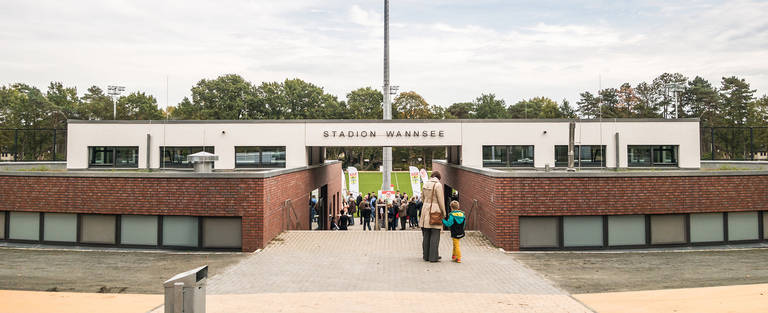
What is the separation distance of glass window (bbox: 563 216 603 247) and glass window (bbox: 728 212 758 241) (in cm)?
405

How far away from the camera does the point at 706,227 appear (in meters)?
13.8

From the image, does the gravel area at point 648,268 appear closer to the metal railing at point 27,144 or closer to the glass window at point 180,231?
the glass window at point 180,231

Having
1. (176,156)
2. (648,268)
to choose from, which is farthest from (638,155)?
(176,156)

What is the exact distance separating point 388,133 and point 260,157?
19.2 feet

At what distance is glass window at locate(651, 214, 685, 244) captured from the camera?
44.2ft

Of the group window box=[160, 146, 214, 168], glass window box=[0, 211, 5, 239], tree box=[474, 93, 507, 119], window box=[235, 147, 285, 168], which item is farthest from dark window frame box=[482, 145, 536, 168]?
tree box=[474, 93, 507, 119]

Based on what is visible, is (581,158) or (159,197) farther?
(581,158)

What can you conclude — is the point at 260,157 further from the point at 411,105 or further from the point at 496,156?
the point at 411,105

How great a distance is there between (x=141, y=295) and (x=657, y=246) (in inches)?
497

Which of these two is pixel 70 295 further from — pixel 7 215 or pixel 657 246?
pixel 657 246

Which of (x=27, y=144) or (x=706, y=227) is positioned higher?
(x=27, y=144)

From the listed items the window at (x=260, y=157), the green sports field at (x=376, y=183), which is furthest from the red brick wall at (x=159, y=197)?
the green sports field at (x=376, y=183)

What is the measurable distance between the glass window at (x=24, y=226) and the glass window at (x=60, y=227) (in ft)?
1.07

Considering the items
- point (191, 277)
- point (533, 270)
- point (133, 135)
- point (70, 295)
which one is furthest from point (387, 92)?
point (191, 277)
